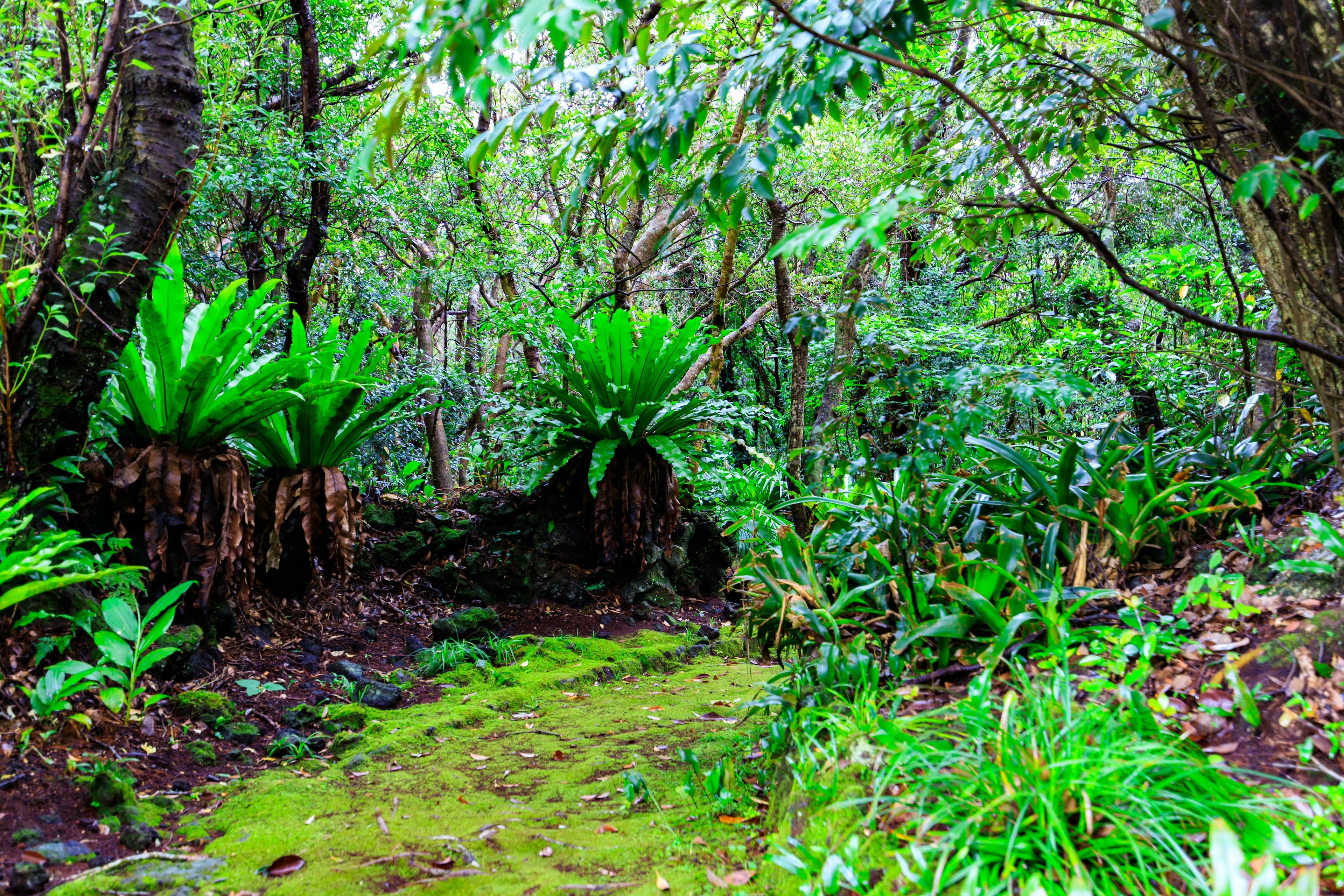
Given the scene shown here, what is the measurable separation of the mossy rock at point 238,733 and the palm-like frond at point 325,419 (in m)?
1.46

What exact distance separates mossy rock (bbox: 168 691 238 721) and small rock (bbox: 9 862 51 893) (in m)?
1.03

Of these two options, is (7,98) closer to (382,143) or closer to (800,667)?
(382,143)

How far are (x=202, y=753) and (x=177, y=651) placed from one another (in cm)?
56

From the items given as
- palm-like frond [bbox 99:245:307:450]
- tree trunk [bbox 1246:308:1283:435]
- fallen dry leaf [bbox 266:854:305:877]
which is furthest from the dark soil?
tree trunk [bbox 1246:308:1283:435]

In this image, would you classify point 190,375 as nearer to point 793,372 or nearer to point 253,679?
point 253,679

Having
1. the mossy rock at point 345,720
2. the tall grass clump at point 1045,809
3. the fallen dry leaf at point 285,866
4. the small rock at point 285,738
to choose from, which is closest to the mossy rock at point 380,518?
the mossy rock at point 345,720

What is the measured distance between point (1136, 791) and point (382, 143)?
171 centimetres

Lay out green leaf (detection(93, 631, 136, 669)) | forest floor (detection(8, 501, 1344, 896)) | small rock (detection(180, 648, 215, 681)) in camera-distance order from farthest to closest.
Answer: small rock (detection(180, 648, 215, 681)), green leaf (detection(93, 631, 136, 669)), forest floor (detection(8, 501, 1344, 896))

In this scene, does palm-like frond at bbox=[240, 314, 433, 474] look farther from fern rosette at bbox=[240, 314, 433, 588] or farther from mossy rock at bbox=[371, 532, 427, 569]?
mossy rock at bbox=[371, 532, 427, 569]

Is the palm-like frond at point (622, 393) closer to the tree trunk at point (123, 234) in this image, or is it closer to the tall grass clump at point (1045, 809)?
the tree trunk at point (123, 234)

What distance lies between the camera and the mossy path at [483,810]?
5.03 ft

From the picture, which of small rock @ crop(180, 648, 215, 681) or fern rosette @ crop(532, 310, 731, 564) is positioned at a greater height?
fern rosette @ crop(532, 310, 731, 564)

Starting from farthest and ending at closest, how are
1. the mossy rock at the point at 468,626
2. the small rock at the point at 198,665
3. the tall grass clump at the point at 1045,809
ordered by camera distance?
1. the mossy rock at the point at 468,626
2. the small rock at the point at 198,665
3. the tall grass clump at the point at 1045,809

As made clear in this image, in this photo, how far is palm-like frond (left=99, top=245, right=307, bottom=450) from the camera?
2.76 m
